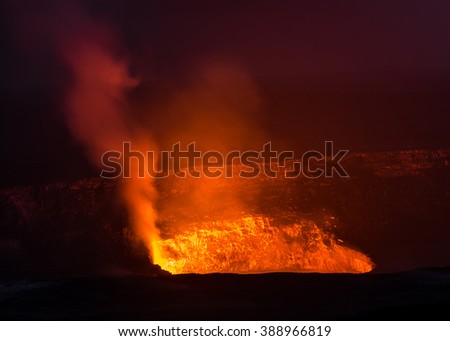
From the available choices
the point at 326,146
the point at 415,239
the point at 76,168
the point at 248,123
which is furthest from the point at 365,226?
the point at 248,123

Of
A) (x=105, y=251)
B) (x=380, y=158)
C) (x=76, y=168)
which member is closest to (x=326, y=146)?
(x=380, y=158)

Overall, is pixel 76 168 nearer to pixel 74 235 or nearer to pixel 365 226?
pixel 74 235

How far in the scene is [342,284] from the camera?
316 inches

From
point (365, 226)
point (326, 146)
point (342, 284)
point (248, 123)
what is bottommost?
point (342, 284)

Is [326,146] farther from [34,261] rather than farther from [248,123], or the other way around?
[34,261]

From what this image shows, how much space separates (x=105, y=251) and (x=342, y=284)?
150 inches

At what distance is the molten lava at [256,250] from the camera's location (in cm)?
1067

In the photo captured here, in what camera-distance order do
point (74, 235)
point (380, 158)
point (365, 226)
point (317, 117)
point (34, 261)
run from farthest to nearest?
point (317, 117), point (380, 158), point (365, 226), point (74, 235), point (34, 261)

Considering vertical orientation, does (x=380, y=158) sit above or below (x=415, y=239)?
above

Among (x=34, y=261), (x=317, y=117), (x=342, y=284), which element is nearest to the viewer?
(x=342, y=284)

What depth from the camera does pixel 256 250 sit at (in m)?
11.0

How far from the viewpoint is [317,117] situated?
18.8 m

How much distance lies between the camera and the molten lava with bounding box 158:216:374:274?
1067 cm

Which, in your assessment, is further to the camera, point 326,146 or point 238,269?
point 326,146
